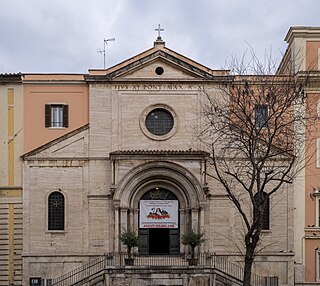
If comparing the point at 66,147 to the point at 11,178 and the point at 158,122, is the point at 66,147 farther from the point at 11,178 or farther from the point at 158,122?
the point at 158,122

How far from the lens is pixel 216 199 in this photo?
34.7m

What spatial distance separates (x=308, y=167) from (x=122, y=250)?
10909mm

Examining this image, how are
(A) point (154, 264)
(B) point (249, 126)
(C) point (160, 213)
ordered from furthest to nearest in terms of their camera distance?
1. (C) point (160, 213)
2. (A) point (154, 264)
3. (B) point (249, 126)

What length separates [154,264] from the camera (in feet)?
112

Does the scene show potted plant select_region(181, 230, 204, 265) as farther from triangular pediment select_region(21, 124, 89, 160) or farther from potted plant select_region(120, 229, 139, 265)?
triangular pediment select_region(21, 124, 89, 160)

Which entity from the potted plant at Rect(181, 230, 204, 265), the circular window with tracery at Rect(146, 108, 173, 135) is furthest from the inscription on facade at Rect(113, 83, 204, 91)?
the potted plant at Rect(181, 230, 204, 265)

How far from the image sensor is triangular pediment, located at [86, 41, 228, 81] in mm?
35000

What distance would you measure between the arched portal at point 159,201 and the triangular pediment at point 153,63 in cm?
489

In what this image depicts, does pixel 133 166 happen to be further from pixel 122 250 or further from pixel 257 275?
pixel 257 275

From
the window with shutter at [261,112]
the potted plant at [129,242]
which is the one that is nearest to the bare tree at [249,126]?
the window with shutter at [261,112]

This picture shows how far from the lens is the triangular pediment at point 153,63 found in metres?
35.0

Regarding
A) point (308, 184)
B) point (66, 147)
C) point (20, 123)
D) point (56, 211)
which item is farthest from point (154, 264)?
point (20, 123)

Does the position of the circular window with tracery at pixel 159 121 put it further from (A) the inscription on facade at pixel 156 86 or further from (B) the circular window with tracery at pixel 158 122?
(A) the inscription on facade at pixel 156 86

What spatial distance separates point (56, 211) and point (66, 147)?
349cm
